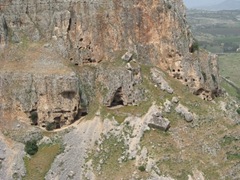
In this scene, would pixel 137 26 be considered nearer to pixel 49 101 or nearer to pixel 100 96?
pixel 100 96

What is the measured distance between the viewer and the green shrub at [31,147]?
7675 centimetres

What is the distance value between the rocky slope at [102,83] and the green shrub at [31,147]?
102cm

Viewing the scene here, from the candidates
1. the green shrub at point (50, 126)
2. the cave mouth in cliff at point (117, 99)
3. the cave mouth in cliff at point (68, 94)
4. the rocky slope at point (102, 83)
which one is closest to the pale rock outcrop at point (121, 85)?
the cave mouth in cliff at point (117, 99)

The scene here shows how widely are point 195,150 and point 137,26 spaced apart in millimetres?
27150

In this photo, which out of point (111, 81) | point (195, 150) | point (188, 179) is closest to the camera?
point (188, 179)

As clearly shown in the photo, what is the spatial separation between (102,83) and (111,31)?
10.2 m

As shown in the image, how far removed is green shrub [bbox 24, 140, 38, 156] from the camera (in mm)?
76750

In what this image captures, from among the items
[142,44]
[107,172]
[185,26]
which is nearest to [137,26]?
[142,44]

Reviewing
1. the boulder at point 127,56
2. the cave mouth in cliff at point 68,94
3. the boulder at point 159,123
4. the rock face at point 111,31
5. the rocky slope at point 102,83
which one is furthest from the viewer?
the rock face at point 111,31

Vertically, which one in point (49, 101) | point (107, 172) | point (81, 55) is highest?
point (81, 55)

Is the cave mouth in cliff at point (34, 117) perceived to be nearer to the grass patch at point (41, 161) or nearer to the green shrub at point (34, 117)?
the green shrub at point (34, 117)

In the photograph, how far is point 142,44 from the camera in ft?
294

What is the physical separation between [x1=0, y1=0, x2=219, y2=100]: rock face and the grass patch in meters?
17.5

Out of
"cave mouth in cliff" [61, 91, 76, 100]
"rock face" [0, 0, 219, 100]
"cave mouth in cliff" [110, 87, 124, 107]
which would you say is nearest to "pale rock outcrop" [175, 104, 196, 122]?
"rock face" [0, 0, 219, 100]
